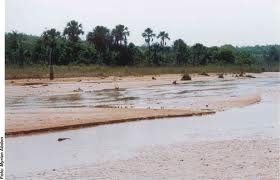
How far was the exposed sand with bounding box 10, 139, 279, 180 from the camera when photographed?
9.66 meters

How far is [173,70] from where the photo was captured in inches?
3209

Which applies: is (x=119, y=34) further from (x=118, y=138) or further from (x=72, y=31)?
(x=118, y=138)

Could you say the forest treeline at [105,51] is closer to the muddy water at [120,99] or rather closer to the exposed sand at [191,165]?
the muddy water at [120,99]

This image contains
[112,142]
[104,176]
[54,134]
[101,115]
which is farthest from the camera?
[101,115]

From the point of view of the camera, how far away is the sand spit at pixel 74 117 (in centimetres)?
1706

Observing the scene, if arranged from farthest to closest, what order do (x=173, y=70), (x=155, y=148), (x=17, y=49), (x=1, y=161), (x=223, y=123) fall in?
(x=173, y=70)
(x=17, y=49)
(x=223, y=123)
(x=155, y=148)
(x=1, y=161)

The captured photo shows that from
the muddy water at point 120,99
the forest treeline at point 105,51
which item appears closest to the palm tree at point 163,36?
the forest treeline at point 105,51

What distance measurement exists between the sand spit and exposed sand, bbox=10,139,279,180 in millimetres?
5100

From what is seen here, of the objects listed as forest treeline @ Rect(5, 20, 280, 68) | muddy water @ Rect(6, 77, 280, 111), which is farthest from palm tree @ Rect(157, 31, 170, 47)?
muddy water @ Rect(6, 77, 280, 111)

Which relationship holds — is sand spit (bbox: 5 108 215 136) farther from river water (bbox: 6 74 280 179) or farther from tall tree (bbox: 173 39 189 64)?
tall tree (bbox: 173 39 189 64)

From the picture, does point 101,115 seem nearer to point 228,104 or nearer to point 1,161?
point 228,104

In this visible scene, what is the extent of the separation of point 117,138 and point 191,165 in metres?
4.95

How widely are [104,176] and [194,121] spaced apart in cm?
994

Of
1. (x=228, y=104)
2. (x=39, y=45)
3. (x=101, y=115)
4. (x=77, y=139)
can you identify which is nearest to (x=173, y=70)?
(x=39, y=45)
